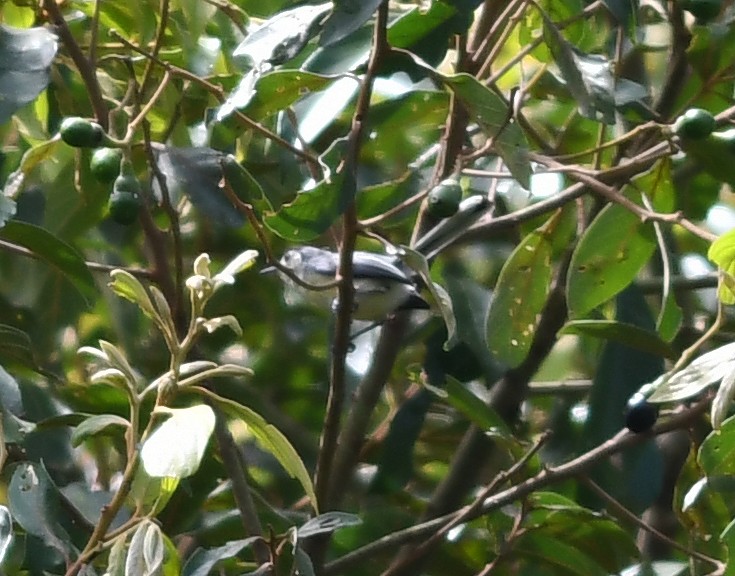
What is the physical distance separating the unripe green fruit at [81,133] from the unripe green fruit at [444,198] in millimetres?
282

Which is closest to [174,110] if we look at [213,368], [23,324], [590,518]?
[23,324]

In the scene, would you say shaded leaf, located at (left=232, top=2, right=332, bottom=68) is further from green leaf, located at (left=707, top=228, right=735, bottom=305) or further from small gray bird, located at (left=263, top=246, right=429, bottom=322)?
small gray bird, located at (left=263, top=246, right=429, bottom=322)

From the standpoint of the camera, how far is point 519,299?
1.23m

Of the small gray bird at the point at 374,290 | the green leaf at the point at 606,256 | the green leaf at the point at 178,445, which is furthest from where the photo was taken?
the small gray bird at the point at 374,290

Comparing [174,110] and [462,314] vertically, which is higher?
[174,110]

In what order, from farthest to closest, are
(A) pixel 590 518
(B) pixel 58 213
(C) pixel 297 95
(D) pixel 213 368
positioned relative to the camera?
1. (B) pixel 58 213
2. (A) pixel 590 518
3. (C) pixel 297 95
4. (D) pixel 213 368

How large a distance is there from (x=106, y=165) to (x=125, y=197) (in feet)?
0.11

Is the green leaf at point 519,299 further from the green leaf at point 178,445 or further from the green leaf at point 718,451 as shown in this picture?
the green leaf at point 178,445

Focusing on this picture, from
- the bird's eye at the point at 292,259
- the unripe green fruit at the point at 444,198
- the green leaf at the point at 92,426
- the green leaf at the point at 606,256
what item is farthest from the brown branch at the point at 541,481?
the bird's eye at the point at 292,259

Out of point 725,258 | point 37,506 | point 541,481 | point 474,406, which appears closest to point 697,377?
point 725,258

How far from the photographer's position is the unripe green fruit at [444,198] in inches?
40.0

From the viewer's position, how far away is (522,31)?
1294 mm

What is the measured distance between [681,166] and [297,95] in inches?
24.5

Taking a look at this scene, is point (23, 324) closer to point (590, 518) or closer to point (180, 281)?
point (180, 281)
